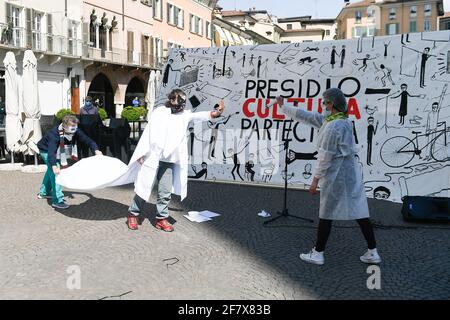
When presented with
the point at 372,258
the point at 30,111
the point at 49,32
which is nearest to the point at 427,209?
the point at 372,258

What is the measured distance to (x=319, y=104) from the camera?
848cm

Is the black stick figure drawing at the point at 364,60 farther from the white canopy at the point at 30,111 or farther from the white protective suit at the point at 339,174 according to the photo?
the white canopy at the point at 30,111

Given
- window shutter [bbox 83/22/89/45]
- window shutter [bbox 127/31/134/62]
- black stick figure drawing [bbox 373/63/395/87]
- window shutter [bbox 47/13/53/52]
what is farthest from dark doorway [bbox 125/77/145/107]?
black stick figure drawing [bbox 373/63/395/87]

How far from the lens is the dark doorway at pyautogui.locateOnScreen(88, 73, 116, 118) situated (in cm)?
3457

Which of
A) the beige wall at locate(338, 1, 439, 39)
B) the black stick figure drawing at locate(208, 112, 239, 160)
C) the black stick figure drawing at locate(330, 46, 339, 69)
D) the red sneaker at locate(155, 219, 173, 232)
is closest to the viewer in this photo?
the red sneaker at locate(155, 219, 173, 232)

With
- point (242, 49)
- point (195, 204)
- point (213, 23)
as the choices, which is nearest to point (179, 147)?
point (195, 204)

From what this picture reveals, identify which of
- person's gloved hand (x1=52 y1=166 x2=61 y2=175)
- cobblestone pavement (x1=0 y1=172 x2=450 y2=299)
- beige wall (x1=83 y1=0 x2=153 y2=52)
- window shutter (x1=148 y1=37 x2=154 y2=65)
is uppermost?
beige wall (x1=83 y1=0 x2=153 y2=52)

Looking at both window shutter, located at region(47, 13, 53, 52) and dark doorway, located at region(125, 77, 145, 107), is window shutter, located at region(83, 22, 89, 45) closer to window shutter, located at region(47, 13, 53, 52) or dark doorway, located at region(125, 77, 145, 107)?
window shutter, located at region(47, 13, 53, 52)

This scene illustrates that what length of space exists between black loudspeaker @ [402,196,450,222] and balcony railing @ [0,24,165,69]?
64.7 feet

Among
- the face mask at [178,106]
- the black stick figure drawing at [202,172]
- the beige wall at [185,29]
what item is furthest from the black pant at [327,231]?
the beige wall at [185,29]

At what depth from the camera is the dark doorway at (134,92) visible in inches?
1545

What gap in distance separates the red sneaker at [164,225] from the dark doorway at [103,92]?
29.0 metres

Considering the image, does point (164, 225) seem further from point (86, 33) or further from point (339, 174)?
point (86, 33)

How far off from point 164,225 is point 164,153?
91cm
